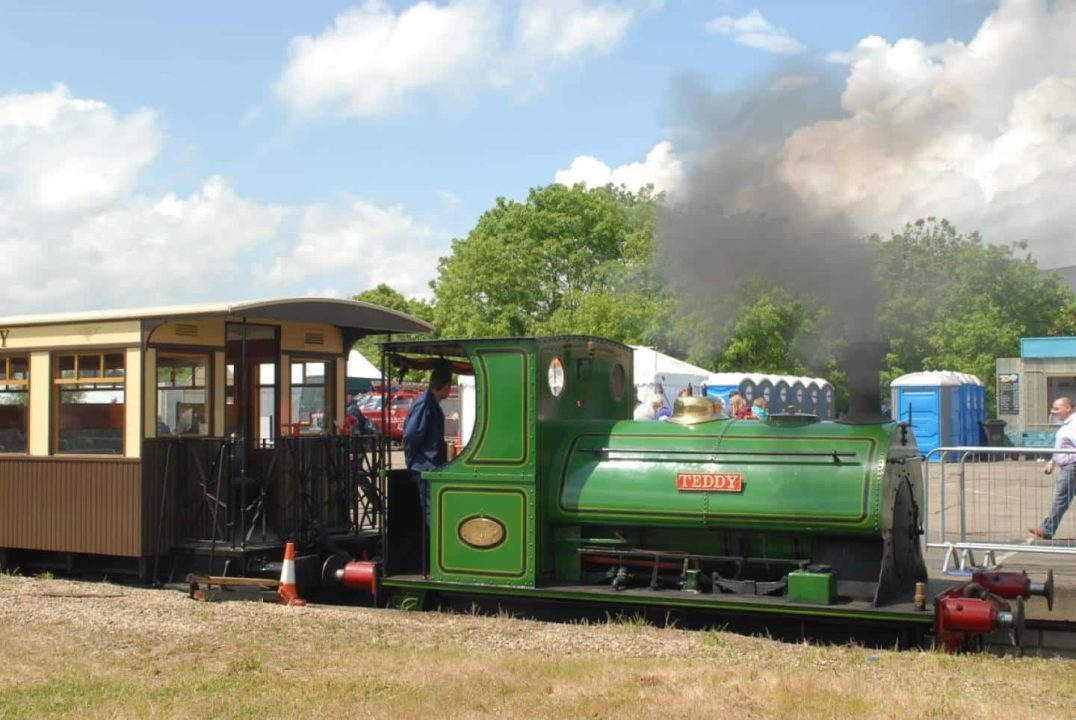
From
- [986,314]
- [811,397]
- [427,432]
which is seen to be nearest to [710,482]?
[427,432]

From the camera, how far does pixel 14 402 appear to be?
11398 millimetres

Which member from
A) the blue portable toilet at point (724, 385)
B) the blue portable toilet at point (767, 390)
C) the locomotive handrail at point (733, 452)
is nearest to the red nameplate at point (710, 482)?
the locomotive handrail at point (733, 452)

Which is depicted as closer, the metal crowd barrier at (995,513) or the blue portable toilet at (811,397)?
the metal crowd barrier at (995,513)

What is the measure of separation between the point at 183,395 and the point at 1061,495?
788cm

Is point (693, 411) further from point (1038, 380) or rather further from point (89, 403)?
point (1038, 380)

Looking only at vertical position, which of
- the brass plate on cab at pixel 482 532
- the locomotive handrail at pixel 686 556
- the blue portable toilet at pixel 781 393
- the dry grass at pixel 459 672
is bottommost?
the dry grass at pixel 459 672

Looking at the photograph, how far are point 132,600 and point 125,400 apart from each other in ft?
6.01

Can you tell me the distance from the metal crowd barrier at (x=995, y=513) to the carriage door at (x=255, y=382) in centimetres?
585

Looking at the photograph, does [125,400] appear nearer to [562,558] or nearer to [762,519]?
[562,558]

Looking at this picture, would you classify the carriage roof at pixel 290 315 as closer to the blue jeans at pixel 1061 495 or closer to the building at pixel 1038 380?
the blue jeans at pixel 1061 495

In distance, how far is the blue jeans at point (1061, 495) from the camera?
10312 mm

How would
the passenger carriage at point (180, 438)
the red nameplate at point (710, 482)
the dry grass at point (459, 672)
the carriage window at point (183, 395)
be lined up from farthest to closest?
the carriage window at point (183, 395)
the passenger carriage at point (180, 438)
the red nameplate at point (710, 482)
the dry grass at point (459, 672)

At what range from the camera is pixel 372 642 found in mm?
7754

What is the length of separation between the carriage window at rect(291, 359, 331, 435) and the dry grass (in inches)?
104
